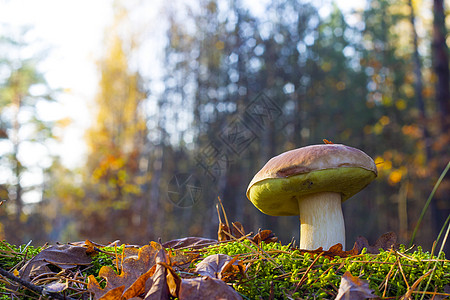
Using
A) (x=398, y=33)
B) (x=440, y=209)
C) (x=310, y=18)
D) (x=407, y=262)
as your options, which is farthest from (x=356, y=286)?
(x=398, y=33)

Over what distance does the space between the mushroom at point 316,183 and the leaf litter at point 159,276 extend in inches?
10.2

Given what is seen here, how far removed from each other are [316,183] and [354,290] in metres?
0.58

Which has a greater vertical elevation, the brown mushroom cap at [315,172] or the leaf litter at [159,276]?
the brown mushroom cap at [315,172]

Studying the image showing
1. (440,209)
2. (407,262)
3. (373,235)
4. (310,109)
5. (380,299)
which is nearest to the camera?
(380,299)

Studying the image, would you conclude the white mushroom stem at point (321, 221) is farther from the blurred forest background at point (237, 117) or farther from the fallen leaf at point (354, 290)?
the blurred forest background at point (237, 117)

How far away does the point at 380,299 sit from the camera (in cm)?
89

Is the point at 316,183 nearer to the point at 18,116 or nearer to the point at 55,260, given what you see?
the point at 55,260

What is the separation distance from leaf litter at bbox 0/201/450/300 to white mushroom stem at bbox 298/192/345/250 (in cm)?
23

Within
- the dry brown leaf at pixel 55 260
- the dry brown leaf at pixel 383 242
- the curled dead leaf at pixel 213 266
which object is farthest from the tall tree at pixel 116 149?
the curled dead leaf at pixel 213 266

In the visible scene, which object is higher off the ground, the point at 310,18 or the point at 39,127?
the point at 310,18

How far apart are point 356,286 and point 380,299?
2.8 inches

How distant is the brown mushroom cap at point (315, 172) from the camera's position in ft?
4.35

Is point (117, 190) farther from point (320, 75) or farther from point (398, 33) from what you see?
point (398, 33)

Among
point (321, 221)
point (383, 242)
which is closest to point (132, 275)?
point (321, 221)
